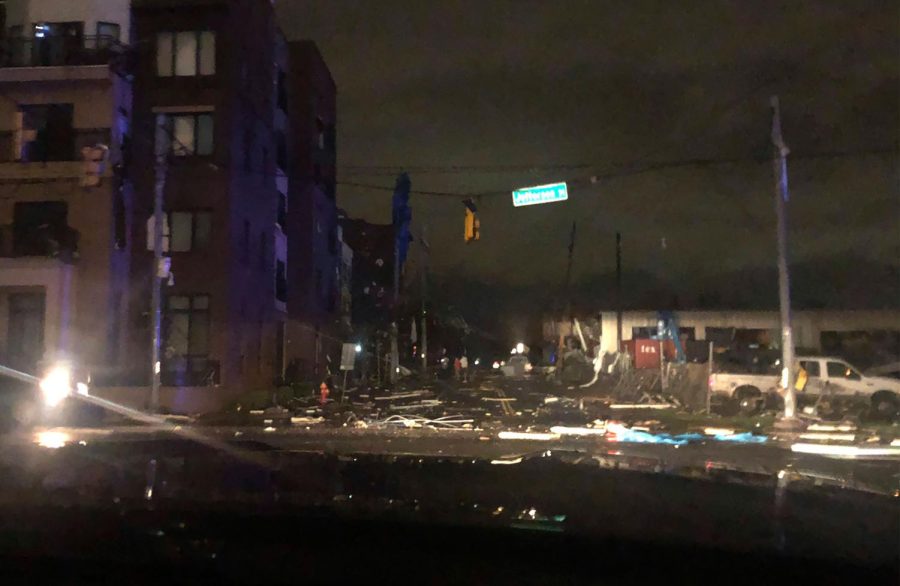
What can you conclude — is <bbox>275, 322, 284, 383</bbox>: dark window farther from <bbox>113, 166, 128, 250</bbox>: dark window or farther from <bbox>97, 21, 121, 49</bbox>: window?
<bbox>97, 21, 121, 49</bbox>: window

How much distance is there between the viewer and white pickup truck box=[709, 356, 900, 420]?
1072 inches

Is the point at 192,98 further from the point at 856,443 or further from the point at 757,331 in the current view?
the point at 757,331

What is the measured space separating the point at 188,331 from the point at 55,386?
11.0m

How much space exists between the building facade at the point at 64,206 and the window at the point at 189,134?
→ 1.57 m

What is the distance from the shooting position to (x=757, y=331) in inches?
2279

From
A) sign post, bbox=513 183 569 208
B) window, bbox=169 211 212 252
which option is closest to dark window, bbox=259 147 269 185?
window, bbox=169 211 212 252

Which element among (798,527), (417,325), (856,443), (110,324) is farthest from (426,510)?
(417,325)

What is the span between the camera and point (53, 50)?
31016 millimetres

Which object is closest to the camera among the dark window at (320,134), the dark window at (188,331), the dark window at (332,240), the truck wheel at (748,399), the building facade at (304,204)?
the truck wheel at (748,399)

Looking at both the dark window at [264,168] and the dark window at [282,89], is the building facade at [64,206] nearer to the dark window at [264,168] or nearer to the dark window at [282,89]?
the dark window at [264,168]

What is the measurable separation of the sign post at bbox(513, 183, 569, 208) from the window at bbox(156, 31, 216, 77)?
51.0 feet

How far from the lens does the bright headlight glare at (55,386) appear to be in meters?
18.6

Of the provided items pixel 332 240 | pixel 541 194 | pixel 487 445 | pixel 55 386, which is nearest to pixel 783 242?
pixel 541 194

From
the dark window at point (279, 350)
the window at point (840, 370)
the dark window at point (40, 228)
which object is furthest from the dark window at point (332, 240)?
the window at point (840, 370)
